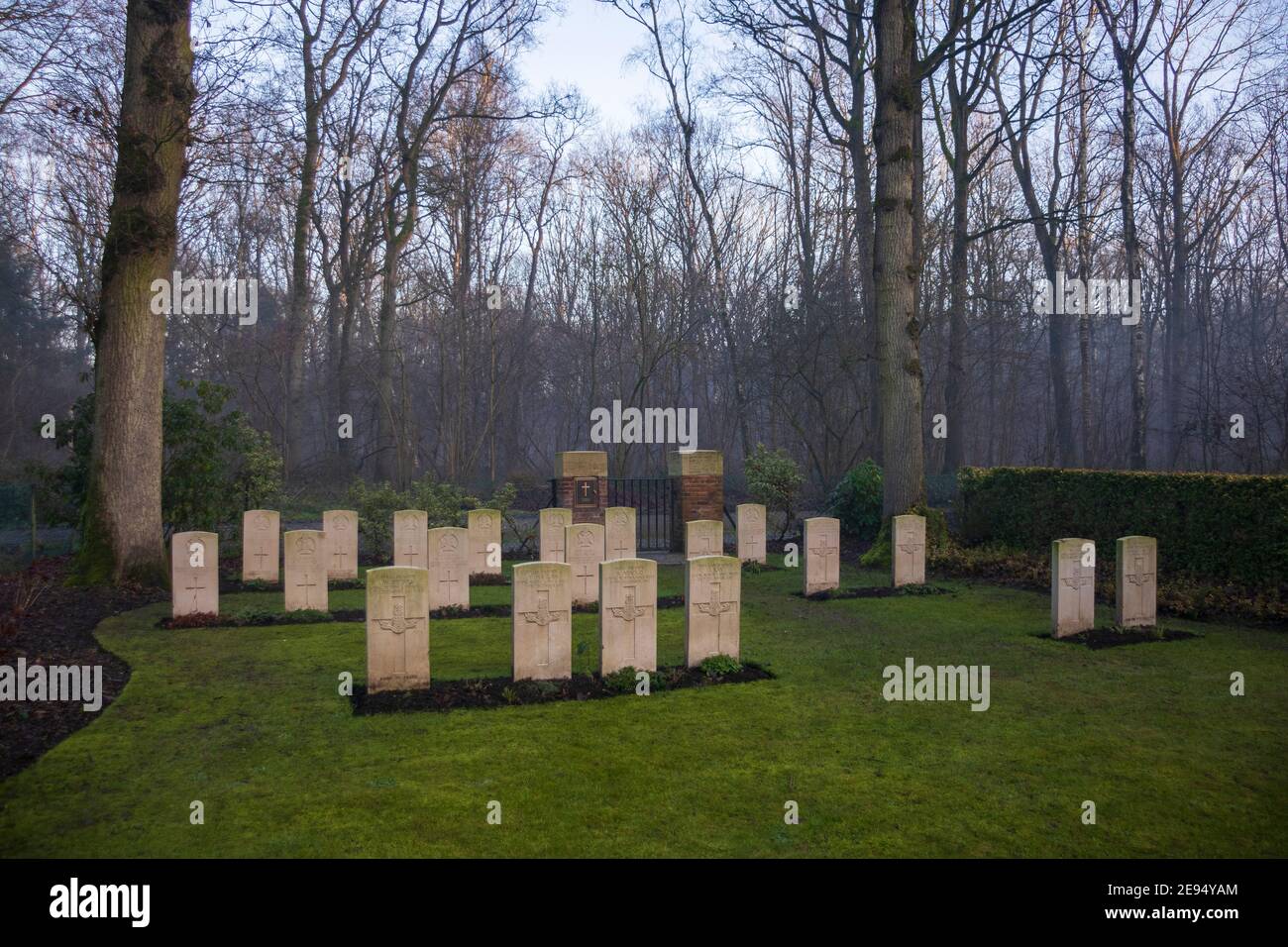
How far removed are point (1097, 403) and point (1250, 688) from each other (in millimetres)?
36858

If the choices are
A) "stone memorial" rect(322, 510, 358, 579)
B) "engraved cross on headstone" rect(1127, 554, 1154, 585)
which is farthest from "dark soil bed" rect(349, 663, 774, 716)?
"stone memorial" rect(322, 510, 358, 579)

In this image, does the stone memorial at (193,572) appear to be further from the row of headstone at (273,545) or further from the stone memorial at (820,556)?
the stone memorial at (820,556)

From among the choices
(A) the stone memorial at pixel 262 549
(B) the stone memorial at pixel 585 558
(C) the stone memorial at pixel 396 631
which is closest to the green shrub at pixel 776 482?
(B) the stone memorial at pixel 585 558

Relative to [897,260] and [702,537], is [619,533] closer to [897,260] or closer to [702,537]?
[702,537]

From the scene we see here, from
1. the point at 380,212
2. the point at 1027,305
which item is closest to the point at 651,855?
the point at 380,212

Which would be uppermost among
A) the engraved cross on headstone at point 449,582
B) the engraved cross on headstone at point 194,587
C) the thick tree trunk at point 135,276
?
the thick tree trunk at point 135,276

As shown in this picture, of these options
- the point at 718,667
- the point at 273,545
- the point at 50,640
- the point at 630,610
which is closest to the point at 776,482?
the point at 273,545

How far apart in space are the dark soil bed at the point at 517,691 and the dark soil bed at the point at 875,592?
4451mm

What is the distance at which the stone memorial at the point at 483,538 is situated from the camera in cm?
1324

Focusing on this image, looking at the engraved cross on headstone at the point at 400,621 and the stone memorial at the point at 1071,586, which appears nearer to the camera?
the engraved cross on headstone at the point at 400,621

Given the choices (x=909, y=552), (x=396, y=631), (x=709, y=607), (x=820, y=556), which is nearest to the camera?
(x=396, y=631)

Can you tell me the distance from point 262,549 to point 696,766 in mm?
9292

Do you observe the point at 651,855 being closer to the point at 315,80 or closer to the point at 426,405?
the point at 315,80

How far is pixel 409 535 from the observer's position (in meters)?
12.3
